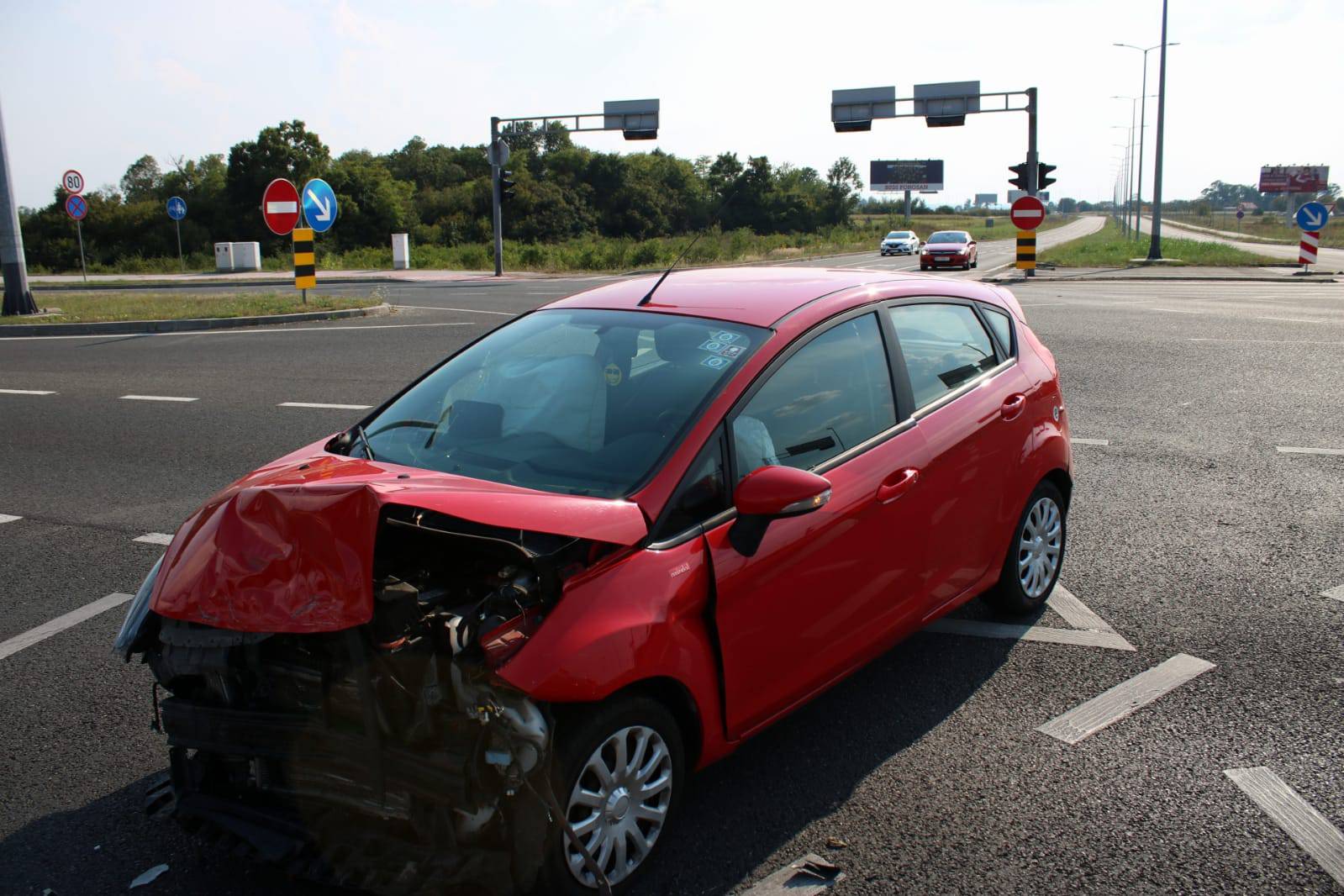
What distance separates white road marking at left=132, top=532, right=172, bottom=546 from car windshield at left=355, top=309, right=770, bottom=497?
2.52 m

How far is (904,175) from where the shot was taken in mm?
131125

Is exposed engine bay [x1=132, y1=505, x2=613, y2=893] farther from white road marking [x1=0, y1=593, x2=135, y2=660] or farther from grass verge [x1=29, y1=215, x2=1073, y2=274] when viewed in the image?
grass verge [x1=29, y1=215, x2=1073, y2=274]

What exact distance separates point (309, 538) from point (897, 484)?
1978mm

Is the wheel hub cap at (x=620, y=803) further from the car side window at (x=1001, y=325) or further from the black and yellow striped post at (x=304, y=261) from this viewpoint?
the black and yellow striped post at (x=304, y=261)

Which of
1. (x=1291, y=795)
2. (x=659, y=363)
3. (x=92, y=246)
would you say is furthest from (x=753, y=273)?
(x=92, y=246)

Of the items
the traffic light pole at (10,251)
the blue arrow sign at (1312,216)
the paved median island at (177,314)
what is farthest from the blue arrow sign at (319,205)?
the blue arrow sign at (1312,216)

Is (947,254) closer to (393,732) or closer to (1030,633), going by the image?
(1030,633)

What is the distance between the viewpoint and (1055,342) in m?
14.0

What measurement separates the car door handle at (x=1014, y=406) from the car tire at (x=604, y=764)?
2.20 m

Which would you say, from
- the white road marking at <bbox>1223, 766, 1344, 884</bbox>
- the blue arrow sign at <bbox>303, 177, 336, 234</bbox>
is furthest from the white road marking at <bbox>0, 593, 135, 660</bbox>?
the blue arrow sign at <bbox>303, 177, 336, 234</bbox>

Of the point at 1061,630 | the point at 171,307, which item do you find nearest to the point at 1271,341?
the point at 1061,630

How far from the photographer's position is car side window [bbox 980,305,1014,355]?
15.9 feet

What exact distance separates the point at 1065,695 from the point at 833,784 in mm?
1162

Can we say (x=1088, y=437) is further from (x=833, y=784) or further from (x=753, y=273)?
(x=833, y=784)
